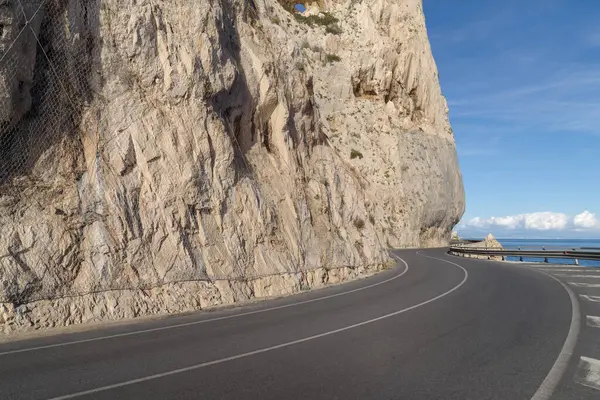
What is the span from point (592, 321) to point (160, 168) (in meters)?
11.8

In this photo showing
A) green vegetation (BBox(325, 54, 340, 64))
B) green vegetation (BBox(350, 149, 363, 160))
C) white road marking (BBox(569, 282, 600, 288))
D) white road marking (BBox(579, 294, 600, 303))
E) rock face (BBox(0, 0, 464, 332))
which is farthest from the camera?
green vegetation (BBox(325, 54, 340, 64))

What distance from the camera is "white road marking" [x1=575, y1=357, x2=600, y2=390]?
5613 mm

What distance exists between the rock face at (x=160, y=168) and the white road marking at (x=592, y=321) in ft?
29.6

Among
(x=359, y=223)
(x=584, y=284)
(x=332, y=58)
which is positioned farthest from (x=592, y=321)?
(x=332, y=58)

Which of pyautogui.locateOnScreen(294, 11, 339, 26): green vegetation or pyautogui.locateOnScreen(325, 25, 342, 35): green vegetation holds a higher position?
pyautogui.locateOnScreen(294, 11, 339, 26): green vegetation

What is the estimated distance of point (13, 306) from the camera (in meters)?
9.59

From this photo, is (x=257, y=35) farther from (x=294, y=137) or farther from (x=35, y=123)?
(x=35, y=123)

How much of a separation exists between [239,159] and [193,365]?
12535mm

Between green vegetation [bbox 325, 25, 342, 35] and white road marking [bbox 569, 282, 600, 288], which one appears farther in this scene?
green vegetation [bbox 325, 25, 342, 35]

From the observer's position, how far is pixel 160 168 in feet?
46.6

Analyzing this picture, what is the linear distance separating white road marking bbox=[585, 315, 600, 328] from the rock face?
9.02 metres

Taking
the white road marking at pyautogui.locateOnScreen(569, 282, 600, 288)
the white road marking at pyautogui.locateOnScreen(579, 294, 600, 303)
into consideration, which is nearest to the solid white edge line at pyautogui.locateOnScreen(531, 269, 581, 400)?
the white road marking at pyautogui.locateOnScreen(579, 294, 600, 303)

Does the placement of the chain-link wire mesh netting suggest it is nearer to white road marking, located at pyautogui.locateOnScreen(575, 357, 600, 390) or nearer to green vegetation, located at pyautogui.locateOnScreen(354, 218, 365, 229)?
white road marking, located at pyautogui.locateOnScreen(575, 357, 600, 390)

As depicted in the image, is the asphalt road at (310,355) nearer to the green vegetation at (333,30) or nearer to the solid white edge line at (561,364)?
the solid white edge line at (561,364)
